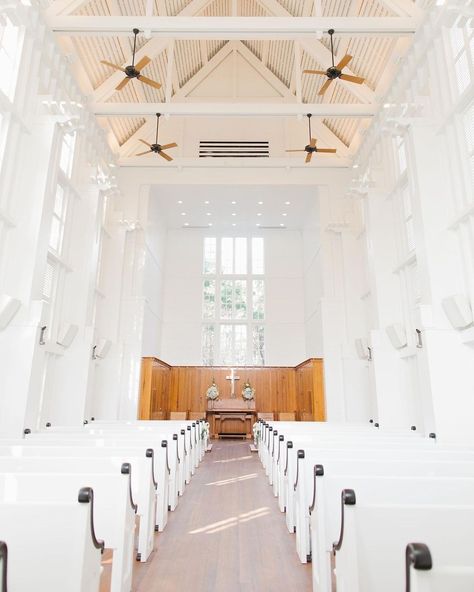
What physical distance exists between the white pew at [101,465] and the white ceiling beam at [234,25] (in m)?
7.54

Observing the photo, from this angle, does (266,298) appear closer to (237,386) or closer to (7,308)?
(237,386)

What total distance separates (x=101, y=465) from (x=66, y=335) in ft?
18.8

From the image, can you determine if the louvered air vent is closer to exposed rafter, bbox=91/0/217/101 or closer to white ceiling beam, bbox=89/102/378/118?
exposed rafter, bbox=91/0/217/101

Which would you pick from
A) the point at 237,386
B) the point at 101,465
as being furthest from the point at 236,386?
the point at 101,465

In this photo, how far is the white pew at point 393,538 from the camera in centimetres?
174

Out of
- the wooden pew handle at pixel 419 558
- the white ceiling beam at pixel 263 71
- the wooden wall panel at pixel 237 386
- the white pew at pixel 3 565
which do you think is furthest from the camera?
the wooden wall panel at pixel 237 386

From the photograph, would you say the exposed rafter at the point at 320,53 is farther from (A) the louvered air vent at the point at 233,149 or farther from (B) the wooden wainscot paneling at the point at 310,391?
(B) the wooden wainscot paneling at the point at 310,391

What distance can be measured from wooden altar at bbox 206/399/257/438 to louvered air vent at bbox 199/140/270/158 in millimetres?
8704

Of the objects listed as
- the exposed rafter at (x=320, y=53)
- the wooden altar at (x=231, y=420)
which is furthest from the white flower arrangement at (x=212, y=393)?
the exposed rafter at (x=320, y=53)

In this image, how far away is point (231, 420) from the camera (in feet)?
44.0

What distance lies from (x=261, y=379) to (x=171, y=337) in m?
3.88

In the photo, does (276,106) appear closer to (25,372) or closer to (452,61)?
(452,61)

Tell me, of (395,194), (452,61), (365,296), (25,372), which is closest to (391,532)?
(25,372)

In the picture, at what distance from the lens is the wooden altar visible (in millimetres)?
13281
